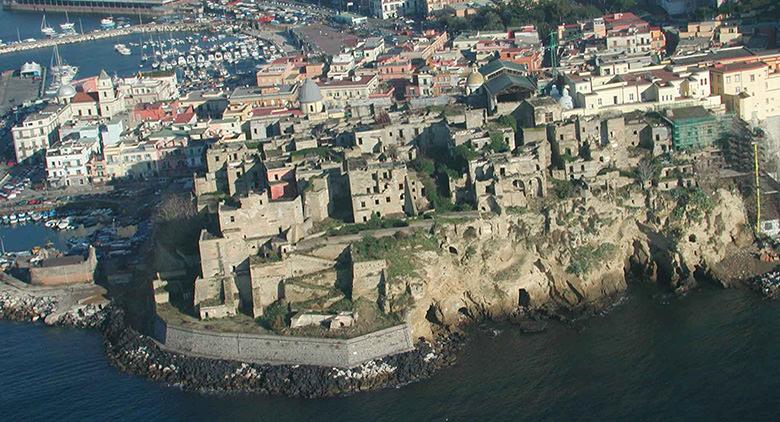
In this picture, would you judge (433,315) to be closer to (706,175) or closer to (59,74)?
(706,175)

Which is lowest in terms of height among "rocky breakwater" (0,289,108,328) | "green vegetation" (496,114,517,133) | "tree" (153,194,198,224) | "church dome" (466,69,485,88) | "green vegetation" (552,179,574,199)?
"rocky breakwater" (0,289,108,328)

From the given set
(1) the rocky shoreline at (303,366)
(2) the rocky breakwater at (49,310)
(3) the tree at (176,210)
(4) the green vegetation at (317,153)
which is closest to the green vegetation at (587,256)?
(1) the rocky shoreline at (303,366)

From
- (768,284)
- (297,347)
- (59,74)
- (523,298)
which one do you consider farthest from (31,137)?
(768,284)

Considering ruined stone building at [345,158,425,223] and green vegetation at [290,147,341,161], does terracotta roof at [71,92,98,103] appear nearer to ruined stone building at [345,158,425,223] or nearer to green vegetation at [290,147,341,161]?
green vegetation at [290,147,341,161]

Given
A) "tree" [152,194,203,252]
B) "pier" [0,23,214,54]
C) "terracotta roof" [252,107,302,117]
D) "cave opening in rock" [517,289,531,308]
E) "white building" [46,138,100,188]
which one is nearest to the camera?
"cave opening in rock" [517,289,531,308]

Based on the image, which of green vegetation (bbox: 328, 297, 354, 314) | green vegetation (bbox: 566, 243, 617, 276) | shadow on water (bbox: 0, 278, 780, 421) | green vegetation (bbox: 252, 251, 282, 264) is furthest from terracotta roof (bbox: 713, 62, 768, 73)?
green vegetation (bbox: 252, 251, 282, 264)
